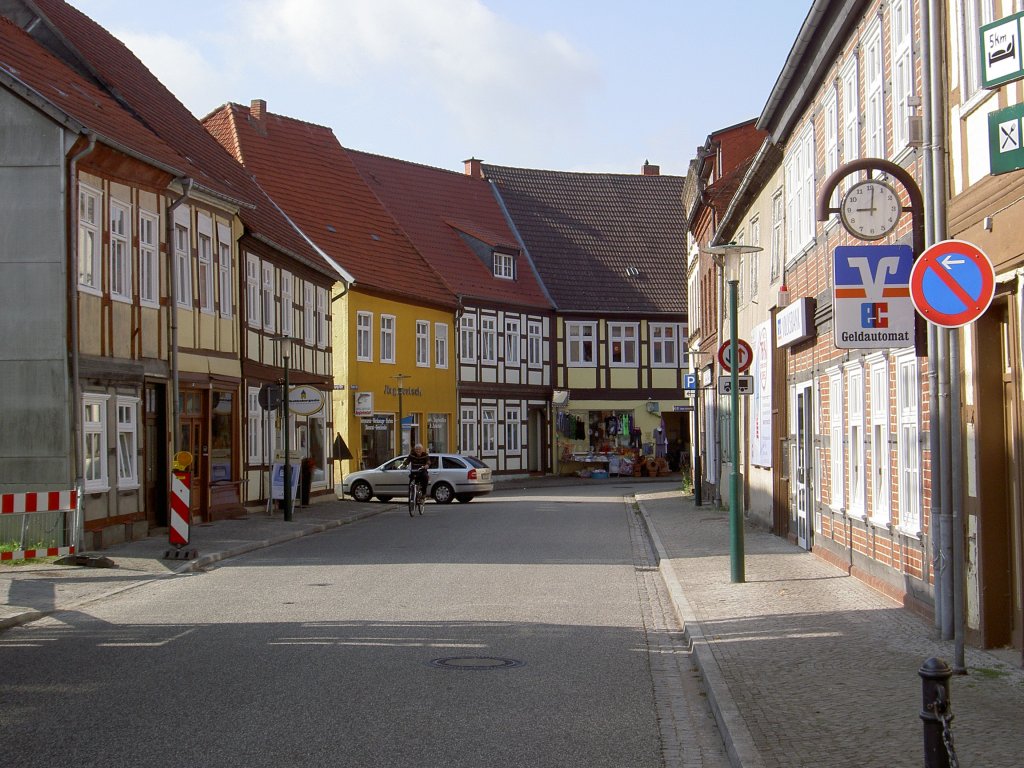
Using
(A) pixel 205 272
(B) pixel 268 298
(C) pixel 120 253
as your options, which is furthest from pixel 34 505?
(B) pixel 268 298

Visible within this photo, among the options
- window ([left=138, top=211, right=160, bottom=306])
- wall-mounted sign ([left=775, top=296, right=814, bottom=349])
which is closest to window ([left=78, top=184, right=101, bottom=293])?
window ([left=138, top=211, right=160, bottom=306])

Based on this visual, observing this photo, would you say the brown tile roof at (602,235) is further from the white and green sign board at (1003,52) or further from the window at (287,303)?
the white and green sign board at (1003,52)

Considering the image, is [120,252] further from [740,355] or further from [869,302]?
[869,302]

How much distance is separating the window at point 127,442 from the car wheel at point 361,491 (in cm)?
1534

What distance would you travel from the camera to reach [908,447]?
12273 mm

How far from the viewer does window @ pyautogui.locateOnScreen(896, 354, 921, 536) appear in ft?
38.8

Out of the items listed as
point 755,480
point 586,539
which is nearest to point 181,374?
point 586,539

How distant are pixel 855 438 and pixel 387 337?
29089 mm

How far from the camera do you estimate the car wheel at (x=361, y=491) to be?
3659cm

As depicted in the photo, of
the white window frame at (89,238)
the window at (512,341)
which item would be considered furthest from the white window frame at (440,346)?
the white window frame at (89,238)

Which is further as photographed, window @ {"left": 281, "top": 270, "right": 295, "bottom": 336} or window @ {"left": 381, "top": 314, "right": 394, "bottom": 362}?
window @ {"left": 381, "top": 314, "right": 394, "bottom": 362}

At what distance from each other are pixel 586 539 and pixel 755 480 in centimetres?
409

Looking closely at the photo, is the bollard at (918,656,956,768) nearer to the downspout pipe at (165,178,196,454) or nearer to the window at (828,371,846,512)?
the window at (828,371,846,512)

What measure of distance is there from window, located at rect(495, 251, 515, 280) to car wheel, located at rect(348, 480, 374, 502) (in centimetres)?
1779
